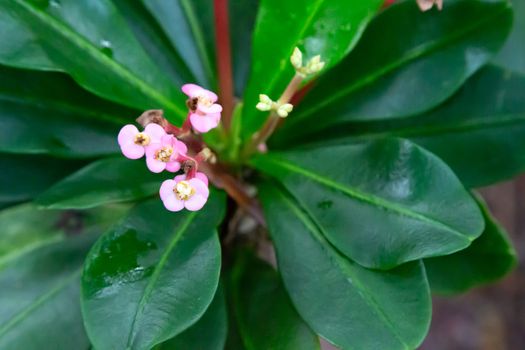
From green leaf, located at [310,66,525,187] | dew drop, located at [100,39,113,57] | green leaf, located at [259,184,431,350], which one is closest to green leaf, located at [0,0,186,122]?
dew drop, located at [100,39,113,57]

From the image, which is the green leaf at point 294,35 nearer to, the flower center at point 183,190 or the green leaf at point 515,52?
the flower center at point 183,190

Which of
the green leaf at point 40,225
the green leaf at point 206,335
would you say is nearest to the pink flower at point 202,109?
the green leaf at point 206,335

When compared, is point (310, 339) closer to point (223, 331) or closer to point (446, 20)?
point (223, 331)

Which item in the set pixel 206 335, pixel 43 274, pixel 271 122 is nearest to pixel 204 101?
pixel 271 122

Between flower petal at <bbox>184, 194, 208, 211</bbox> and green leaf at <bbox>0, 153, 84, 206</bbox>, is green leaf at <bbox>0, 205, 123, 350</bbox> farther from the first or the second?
flower petal at <bbox>184, 194, 208, 211</bbox>

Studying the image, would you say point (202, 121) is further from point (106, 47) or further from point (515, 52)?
point (515, 52)
